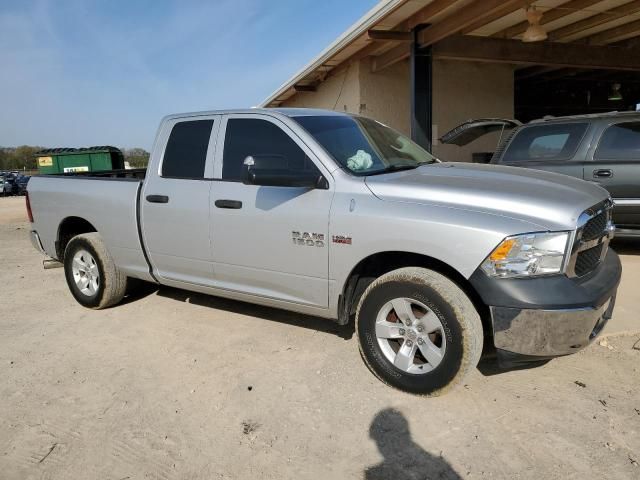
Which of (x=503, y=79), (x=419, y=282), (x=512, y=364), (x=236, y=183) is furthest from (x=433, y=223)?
(x=503, y=79)

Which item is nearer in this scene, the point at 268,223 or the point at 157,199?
the point at 268,223

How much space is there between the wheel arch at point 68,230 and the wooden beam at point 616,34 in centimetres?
1074

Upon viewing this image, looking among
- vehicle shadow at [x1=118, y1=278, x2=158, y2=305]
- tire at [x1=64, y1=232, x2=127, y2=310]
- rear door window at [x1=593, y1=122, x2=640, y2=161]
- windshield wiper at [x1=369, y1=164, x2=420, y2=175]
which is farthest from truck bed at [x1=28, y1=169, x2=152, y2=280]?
rear door window at [x1=593, y1=122, x2=640, y2=161]

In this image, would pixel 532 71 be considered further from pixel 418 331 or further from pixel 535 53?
pixel 418 331

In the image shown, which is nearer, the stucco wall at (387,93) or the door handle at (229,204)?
the door handle at (229,204)

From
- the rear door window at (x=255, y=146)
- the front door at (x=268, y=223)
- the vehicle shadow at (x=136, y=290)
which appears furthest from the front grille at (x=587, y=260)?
the vehicle shadow at (x=136, y=290)

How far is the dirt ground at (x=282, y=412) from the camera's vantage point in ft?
8.29

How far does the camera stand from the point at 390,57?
34.8 ft

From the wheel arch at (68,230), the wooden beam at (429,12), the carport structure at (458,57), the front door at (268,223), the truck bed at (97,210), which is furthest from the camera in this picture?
the carport structure at (458,57)

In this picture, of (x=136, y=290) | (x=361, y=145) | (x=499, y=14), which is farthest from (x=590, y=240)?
(x=499, y=14)

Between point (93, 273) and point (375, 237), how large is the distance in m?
3.25

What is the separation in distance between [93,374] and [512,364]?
113 inches

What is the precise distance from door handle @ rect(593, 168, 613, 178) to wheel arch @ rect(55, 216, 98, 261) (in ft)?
19.0

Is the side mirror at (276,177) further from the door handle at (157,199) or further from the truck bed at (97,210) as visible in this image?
the truck bed at (97,210)
